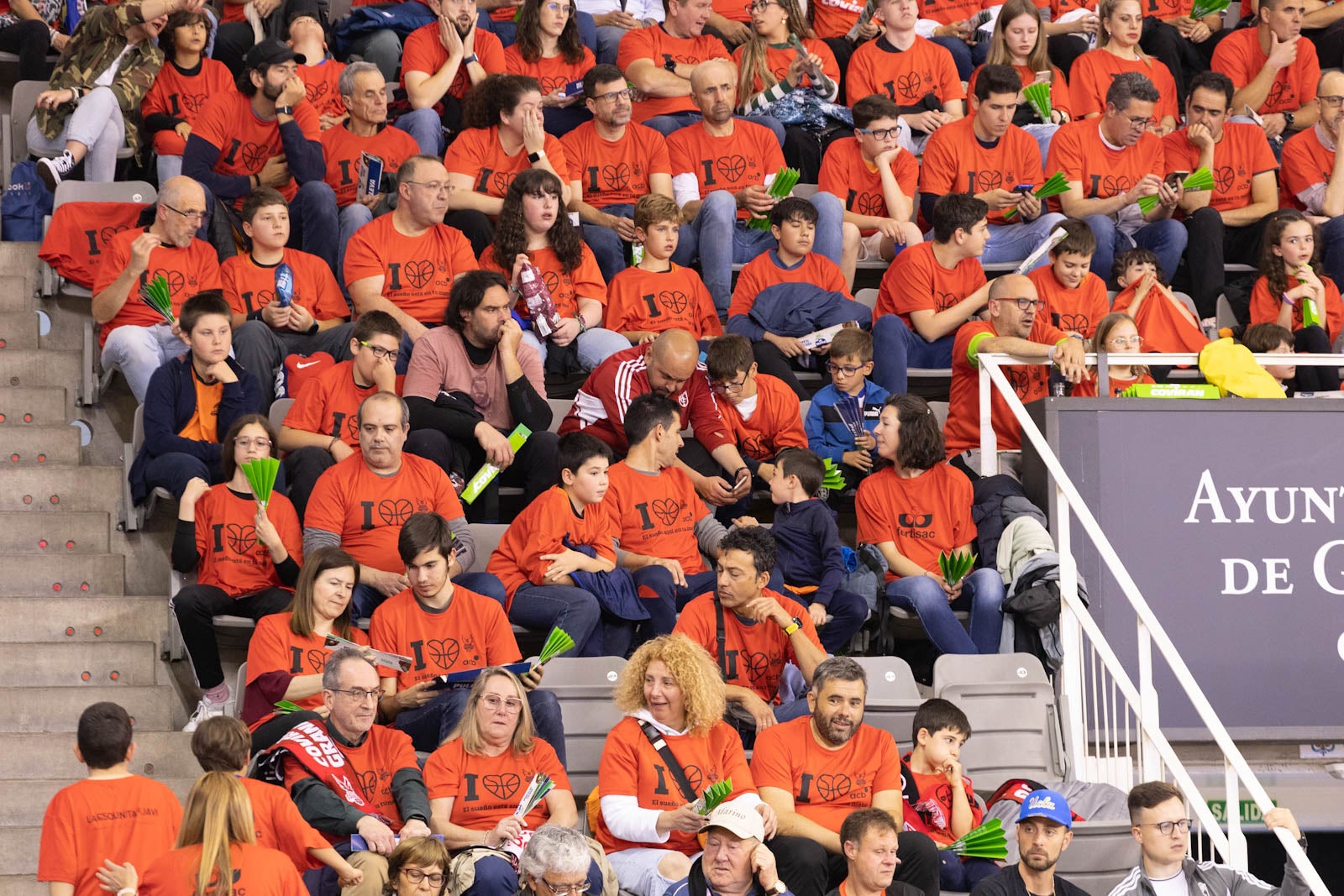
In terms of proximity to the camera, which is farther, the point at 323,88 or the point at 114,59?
the point at 323,88

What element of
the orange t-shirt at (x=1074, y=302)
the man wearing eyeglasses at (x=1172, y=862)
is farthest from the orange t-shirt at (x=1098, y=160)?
the man wearing eyeglasses at (x=1172, y=862)

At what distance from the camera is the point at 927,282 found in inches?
373

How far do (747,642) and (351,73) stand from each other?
4058mm

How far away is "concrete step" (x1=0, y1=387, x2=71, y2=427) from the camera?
Answer: 8820 mm

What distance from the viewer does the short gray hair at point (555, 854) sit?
18.9 ft

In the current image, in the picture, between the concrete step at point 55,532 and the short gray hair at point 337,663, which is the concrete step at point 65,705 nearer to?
the concrete step at point 55,532

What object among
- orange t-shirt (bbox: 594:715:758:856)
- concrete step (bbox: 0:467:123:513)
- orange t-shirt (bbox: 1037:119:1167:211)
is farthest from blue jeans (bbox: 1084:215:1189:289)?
concrete step (bbox: 0:467:123:513)

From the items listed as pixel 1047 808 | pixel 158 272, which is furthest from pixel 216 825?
pixel 158 272

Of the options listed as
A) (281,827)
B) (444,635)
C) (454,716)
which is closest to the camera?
(281,827)

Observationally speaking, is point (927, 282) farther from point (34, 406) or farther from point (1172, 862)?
point (34, 406)

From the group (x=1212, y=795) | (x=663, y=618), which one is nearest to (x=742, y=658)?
(x=663, y=618)

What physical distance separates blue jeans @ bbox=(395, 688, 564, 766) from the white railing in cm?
197

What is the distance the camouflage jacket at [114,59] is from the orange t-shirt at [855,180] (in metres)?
3.46

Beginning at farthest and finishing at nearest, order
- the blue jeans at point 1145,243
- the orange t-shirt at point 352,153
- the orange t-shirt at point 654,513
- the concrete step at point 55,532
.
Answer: the blue jeans at point 1145,243, the orange t-shirt at point 352,153, the concrete step at point 55,532, the orange t-shirt at point 654,513
